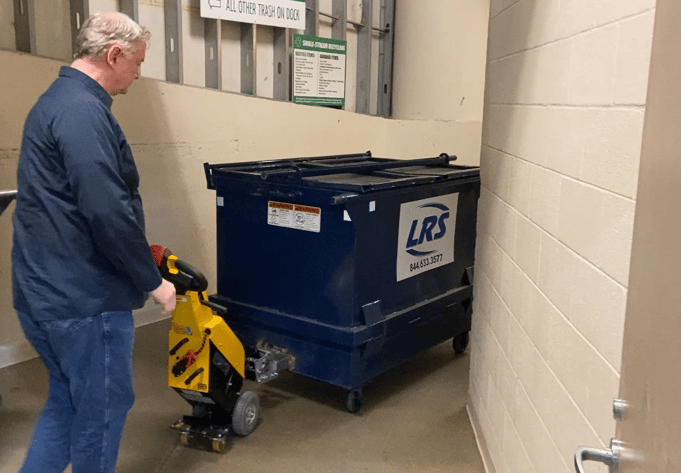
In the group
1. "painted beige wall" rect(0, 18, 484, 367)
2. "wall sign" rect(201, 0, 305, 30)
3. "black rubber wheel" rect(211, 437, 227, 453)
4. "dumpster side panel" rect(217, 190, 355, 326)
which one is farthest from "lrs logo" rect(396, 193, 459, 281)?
"wall sign" rect(201, 0, 305, 30)

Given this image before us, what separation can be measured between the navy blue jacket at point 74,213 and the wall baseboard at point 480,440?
1631 mm

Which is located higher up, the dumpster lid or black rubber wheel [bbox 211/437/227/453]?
the dumpster lid

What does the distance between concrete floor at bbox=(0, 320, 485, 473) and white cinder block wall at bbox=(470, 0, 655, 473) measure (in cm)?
35

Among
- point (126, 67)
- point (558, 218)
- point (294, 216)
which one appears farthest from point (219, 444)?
point (558, 218)

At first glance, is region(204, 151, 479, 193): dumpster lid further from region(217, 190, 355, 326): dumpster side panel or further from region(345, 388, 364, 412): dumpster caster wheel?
region(345, 388, 364, 412): dumpster caster wheel

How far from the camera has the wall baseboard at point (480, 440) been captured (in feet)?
9.28

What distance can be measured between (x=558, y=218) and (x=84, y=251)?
1.47 m

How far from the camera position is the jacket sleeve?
201 centimetres

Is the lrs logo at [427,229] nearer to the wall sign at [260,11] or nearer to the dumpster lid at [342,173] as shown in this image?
the dumpster lid at [342,173]

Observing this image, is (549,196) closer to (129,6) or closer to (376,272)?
(376,272)

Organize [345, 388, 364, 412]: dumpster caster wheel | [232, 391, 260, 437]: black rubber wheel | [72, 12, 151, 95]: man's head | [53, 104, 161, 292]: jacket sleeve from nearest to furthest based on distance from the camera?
1. [53, 104, 161, 292]: jacket sleeve
2. [72, 12, 151, 95]: man's head
3. [232, 391, 260, 437]: black rubber wheel
4. [345, 388, 364, 412]: dumpster caster wheel

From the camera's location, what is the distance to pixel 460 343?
4242 mm

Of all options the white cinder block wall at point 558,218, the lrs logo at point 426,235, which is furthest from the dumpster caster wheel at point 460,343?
the white cinder block wall at point 558,218

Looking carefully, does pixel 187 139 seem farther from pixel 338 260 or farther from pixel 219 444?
pixel 219 444
